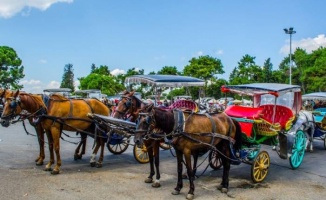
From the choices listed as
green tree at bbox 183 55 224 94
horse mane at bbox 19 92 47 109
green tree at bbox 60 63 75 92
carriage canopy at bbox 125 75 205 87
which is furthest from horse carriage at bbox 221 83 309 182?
green tree at bbox 60 63 75 92

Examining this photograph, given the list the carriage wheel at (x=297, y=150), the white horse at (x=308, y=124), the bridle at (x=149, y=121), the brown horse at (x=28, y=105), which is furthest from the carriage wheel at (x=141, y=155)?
the white horse at (x=308, y=124)

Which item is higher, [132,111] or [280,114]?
[132,111]

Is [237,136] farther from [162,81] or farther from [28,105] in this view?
[28,105]

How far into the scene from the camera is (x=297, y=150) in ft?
29.2

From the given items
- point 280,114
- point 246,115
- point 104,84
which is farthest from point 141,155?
point 104,84

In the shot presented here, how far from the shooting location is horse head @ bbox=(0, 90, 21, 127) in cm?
745

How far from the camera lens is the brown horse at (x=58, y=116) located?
25.1 ft

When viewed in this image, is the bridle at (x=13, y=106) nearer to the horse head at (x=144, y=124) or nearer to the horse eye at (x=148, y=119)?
the horse head at (x=144, y=124)

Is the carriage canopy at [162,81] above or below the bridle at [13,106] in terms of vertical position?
above

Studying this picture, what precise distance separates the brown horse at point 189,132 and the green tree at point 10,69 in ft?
156

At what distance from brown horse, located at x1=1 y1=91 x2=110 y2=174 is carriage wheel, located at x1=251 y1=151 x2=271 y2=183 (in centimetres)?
422

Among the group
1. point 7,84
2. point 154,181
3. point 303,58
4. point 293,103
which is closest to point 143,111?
point 154,181

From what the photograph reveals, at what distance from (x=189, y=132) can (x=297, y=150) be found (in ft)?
13.7

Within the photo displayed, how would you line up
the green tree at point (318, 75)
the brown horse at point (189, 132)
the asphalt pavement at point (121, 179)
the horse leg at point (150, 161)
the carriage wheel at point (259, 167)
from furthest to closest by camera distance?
the green tree at point (318, 75) < the carriage wheel at point (259, 167) < the horse leg at point (150, 161) < the asphalt pavement at point (121, 179) < the brown horse at point (189, 132)
